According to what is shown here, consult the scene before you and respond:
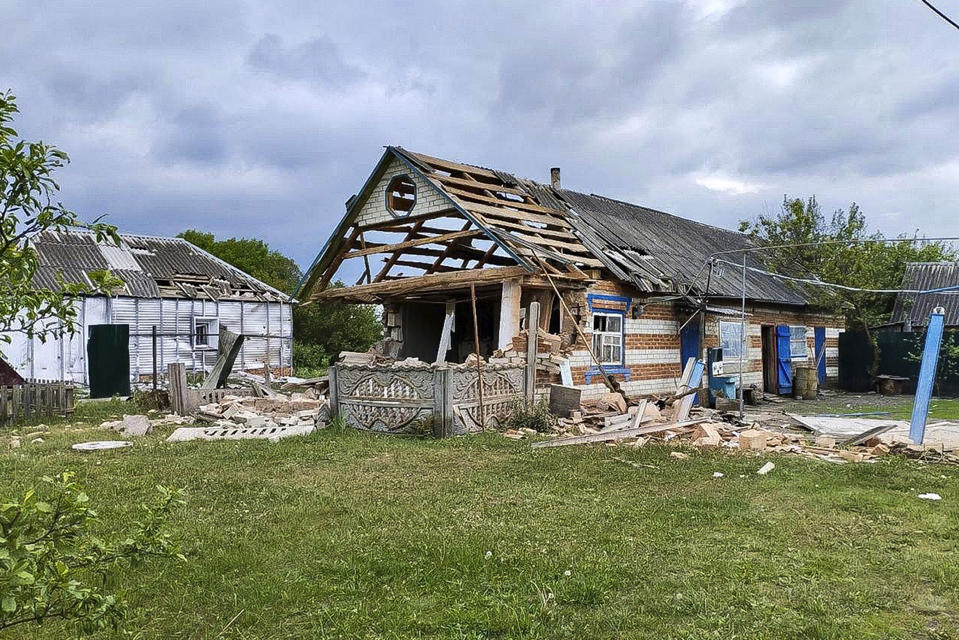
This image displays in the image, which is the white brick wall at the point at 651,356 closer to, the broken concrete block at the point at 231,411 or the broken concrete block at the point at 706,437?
the broken concrete block at the point at 706,437

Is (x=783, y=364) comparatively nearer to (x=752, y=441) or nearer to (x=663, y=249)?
(x=663, y=249)

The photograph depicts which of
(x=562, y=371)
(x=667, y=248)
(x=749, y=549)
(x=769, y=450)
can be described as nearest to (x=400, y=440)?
(x=562, y=371)

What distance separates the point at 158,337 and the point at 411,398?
18158mm

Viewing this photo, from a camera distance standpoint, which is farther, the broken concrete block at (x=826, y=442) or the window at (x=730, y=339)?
the window at (x=730, y=339)

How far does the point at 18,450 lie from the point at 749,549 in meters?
9.79

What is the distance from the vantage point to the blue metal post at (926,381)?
974 cm

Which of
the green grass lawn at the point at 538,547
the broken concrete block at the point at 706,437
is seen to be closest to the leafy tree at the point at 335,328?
the broken concrete block at the point at 706,437

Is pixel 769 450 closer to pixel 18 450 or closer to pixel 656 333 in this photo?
pixel 656 333

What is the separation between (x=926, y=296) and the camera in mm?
24922

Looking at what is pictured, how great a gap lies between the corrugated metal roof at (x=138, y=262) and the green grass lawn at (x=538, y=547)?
17.9 metres

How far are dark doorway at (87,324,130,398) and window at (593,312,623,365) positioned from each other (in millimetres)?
12762

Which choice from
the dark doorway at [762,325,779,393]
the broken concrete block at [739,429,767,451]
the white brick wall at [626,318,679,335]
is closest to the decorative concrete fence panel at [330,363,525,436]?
the broken concrete block at [739,429,767,451]

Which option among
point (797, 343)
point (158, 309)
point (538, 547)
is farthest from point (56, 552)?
point (158, 309)

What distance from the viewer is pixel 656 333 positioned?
1673 centimetres
